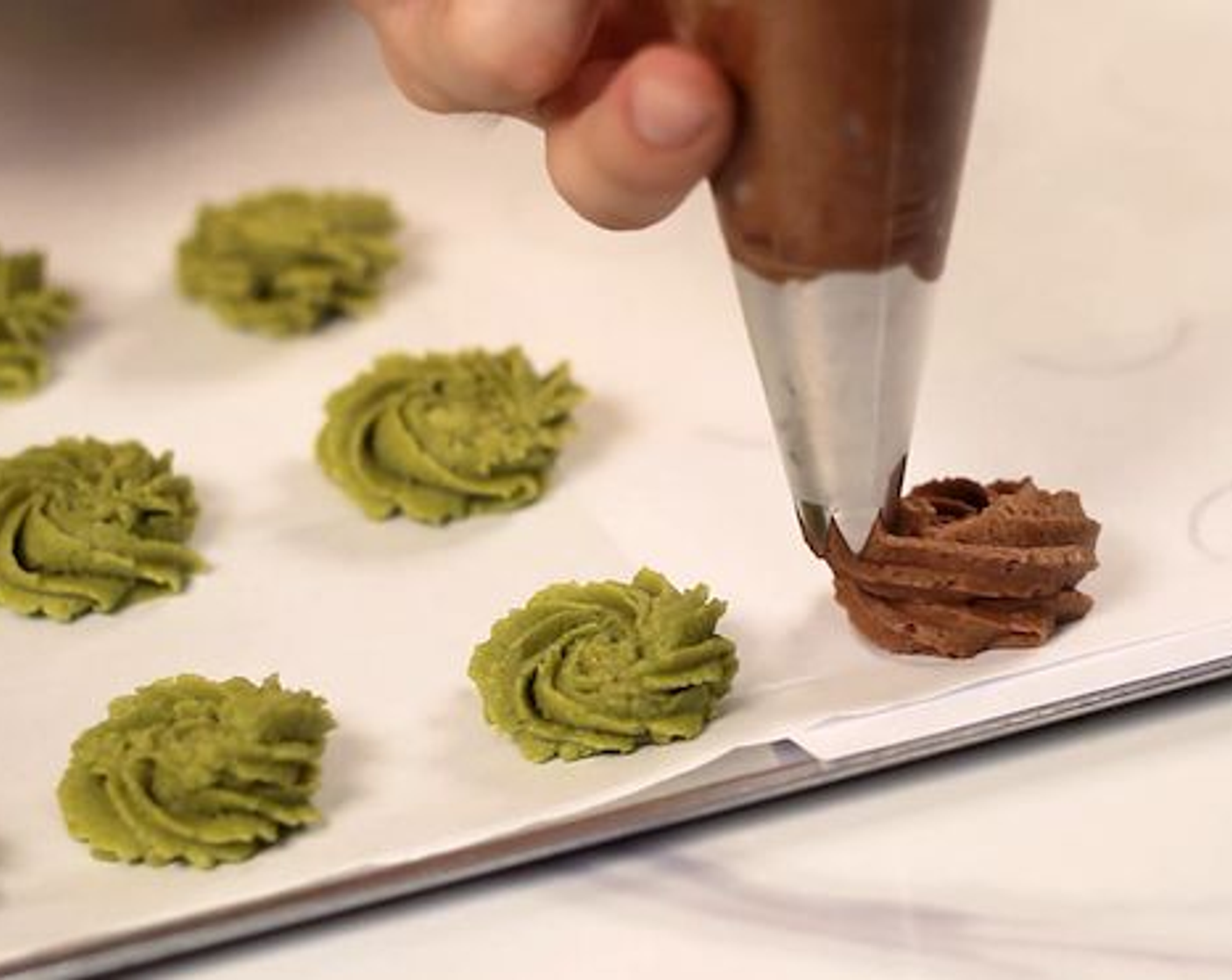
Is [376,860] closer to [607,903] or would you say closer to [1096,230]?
[607,903]

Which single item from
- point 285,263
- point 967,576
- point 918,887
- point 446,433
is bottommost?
point 918,887

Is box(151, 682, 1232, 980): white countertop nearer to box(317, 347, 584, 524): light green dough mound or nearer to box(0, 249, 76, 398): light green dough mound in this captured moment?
box(317, 347, 584, 524): light green dough mound

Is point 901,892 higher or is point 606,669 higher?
point 606,669

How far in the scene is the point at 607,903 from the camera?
47.1 inches

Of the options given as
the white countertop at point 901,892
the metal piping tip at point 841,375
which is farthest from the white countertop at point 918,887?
the metal piping tip at point 841,375

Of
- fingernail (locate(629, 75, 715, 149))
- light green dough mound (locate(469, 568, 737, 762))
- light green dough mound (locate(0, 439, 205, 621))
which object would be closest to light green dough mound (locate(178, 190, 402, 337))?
light green dough mound (locate(0, 439, 205, 621))

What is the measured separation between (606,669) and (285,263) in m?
0.65

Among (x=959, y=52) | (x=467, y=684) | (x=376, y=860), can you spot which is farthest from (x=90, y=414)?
(x=959, y=52)

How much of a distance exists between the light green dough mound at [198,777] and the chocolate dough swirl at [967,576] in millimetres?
323

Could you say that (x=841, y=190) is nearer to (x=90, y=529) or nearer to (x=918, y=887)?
(x=918, y=887)

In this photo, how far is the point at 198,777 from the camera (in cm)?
124

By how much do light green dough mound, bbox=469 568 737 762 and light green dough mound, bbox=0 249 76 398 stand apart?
22.7 inches

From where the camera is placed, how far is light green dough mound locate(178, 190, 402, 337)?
178cm

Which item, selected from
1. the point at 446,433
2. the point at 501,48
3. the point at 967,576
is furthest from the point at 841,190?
the point at 446,433
